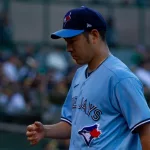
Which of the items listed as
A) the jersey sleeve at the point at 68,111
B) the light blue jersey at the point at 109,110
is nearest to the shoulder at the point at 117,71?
the light blue jersey at the point at 109,110

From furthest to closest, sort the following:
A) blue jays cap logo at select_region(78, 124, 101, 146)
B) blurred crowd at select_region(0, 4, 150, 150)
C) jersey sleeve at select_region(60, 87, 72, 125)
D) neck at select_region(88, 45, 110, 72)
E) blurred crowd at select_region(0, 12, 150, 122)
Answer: blurred crowd at select_region(0, 12, 150, 122)
blurred crowd at select_region(0, 4, 150, 150)
jersey sleeve at select_region(60, 87, 72, 125)
neck at select_region(88, 45, 110, 72)
blue jays cap logo at select_region(78, 124, 101, 146)

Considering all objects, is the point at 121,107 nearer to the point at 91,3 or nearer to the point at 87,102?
the point at 87,102

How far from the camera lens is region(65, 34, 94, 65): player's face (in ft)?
13.7

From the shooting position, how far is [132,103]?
3.97 metres

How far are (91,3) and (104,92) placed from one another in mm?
12726

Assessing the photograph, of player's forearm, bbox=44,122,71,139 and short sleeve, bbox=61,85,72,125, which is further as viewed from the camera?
short sleeve, bbox=61,85,72,125

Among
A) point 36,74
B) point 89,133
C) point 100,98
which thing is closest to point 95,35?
point 100,98

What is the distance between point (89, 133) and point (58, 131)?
53cm

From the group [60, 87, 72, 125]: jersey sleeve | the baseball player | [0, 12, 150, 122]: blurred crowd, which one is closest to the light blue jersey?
the baseball player

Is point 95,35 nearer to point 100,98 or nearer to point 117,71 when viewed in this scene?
point 117,71

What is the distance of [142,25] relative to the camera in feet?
56.9

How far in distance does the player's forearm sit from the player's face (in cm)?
64

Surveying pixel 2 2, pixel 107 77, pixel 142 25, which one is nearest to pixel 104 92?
pixel 107 77

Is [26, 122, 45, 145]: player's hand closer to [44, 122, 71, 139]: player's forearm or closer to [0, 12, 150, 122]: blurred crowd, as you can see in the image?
[44, 122, 71, 139]: player's forearm
